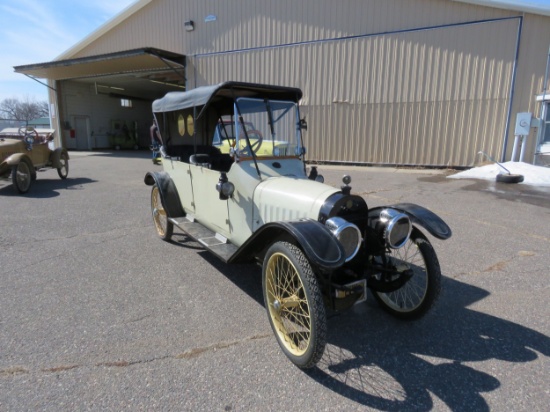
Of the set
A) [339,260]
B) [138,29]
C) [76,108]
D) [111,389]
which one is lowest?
[111,389]

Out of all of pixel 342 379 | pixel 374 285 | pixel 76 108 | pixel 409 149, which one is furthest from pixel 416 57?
pixel 76 108

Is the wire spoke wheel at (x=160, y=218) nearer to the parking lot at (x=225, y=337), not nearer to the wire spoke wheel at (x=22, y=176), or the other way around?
the parking lot at (x=225, y=337)

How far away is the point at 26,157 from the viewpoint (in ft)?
30.5

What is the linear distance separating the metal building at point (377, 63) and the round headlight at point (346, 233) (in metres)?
11.9

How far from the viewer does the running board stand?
3.73 meters

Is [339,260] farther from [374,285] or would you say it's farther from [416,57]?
[416,57]

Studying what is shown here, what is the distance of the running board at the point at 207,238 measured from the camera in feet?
12.2

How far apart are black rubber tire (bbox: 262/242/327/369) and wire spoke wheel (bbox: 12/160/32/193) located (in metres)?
8.62

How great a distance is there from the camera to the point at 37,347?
280 centimetres

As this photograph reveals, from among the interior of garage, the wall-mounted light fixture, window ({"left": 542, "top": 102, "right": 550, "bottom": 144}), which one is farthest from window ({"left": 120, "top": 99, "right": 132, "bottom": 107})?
window ({"left": 542, "top": 102, "right": 550, "bottom": 144})

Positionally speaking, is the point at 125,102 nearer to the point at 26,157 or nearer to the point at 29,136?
the point at 29,136

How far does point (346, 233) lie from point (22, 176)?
367 inches

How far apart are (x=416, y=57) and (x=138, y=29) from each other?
14.0 meters

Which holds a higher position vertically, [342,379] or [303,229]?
[303,229]
